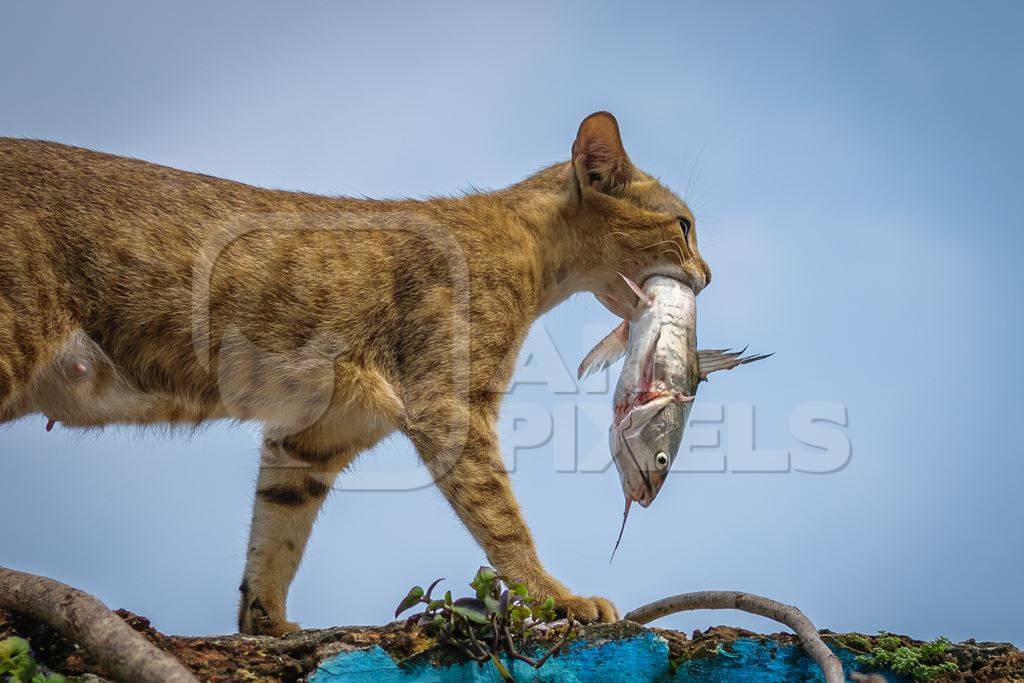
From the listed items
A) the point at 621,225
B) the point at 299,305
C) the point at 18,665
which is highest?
the point at 621,225

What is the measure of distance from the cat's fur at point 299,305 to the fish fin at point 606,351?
9.6 inches

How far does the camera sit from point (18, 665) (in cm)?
330

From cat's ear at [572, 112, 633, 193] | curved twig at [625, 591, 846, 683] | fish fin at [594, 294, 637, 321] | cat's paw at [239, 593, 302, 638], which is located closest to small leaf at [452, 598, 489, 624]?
curved twig at [625, 591, 846, 683]

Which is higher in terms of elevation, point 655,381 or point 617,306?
point 617,306

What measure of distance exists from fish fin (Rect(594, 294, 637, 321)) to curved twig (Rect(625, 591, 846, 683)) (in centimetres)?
195

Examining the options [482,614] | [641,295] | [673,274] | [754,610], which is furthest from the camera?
[673,274]

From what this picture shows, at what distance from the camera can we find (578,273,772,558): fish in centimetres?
493

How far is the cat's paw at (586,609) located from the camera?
4.64 m

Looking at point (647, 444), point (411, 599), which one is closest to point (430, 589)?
point (411, 599)

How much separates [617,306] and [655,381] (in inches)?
37.1

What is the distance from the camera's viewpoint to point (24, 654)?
332 cm

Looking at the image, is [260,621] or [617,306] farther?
[617,306]

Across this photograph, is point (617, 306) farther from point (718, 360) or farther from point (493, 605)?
point (493, 605)

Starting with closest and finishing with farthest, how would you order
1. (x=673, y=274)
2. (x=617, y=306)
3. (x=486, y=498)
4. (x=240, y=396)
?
(x=486, y=498) < (x=240, y=396) < (x=673, y=274) < (x=617, y=306)
